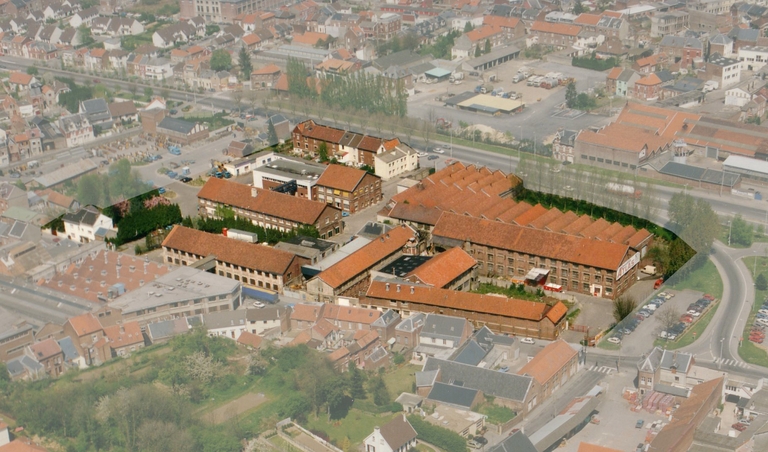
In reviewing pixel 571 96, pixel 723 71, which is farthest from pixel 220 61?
pixel 723 71

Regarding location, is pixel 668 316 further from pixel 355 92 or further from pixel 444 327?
pixel 355 92

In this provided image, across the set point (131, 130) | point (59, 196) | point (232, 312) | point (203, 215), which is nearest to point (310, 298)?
point (232, 312)

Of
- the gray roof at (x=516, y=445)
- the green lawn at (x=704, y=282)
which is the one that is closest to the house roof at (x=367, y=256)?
the green lawn at (x=704, y=282)

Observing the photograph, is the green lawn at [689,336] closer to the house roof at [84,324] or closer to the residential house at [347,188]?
the residential house at [347,188]

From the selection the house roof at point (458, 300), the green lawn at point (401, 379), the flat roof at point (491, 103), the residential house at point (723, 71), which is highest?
the residential house at point (723, 71)

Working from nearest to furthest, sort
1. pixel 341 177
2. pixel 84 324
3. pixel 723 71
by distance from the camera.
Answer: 1. pixel 84 324
2. pixel 341 177
3. pixel 723 71

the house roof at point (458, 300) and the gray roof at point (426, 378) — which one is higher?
the house roof at point (458, 300)
